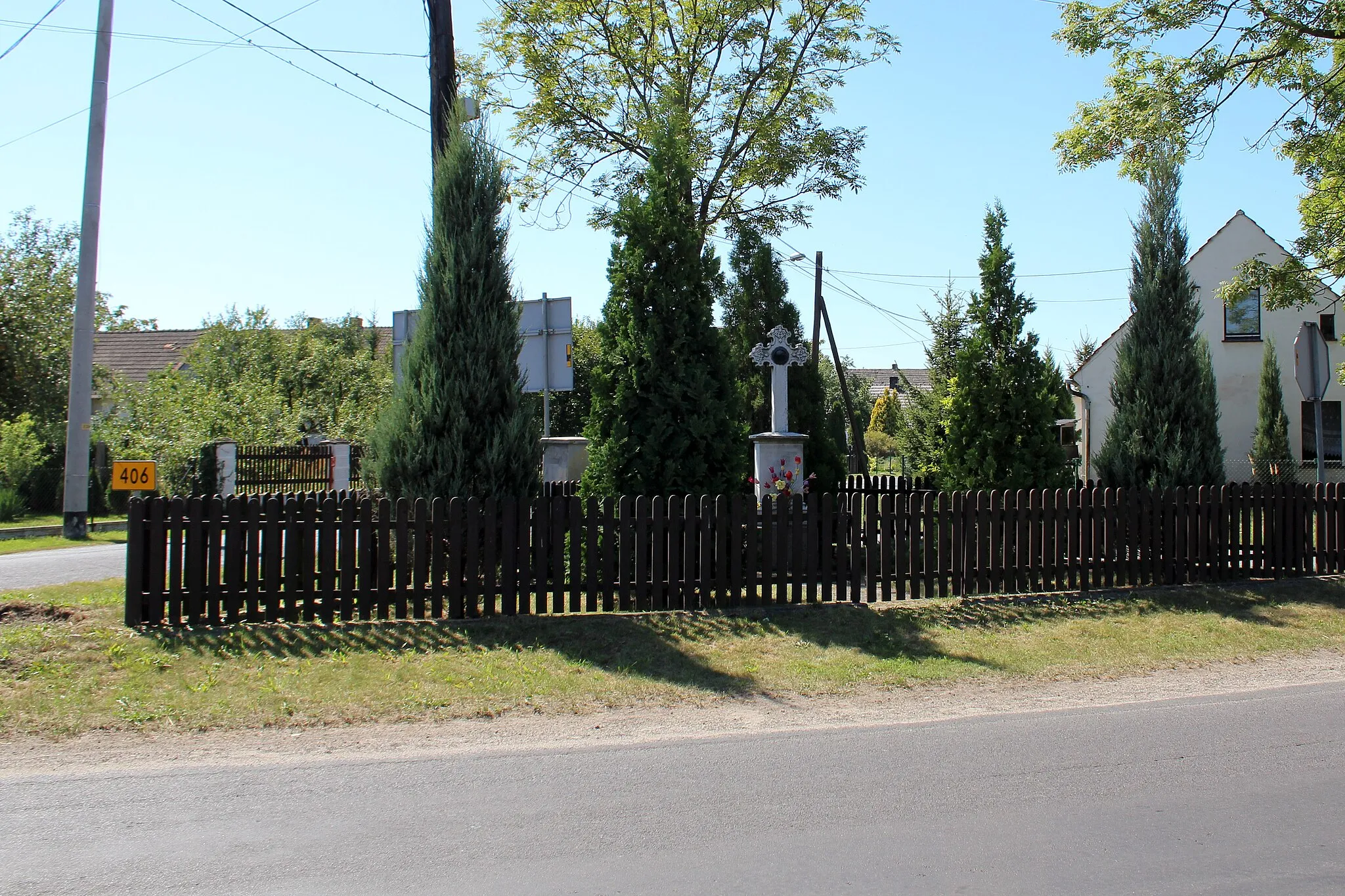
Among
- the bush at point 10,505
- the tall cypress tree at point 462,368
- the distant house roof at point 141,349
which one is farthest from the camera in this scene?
the distant house roof at point 141,349

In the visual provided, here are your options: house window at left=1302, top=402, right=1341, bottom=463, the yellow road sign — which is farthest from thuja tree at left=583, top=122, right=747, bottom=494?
house window at left=1302, top=402, right=1341, bottom=463

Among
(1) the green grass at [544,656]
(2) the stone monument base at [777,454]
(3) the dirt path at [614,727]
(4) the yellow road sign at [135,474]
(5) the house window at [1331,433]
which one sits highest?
(5) the house window at [1331,433]

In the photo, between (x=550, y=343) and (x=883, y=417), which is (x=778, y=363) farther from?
(x=883, y=417)

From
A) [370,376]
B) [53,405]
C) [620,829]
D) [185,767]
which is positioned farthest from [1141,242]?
[53,405]

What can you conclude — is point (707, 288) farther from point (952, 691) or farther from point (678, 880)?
point (678, 880)

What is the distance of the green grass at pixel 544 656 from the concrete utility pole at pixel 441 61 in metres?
5.63

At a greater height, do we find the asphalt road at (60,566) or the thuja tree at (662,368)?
the thuja tree at (662,368)

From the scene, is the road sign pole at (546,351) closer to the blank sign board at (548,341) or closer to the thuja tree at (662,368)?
the blank sign board at (548,341)

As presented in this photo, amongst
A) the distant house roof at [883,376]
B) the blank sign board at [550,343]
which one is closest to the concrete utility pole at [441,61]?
the blank sign board at [550,343]

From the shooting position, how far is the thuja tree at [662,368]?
9695 mm

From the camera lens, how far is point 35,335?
84.5 ft

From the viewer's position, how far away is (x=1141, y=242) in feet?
40.4

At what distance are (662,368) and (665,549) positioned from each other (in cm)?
201

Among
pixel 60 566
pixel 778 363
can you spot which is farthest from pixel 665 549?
pixel 60 566
